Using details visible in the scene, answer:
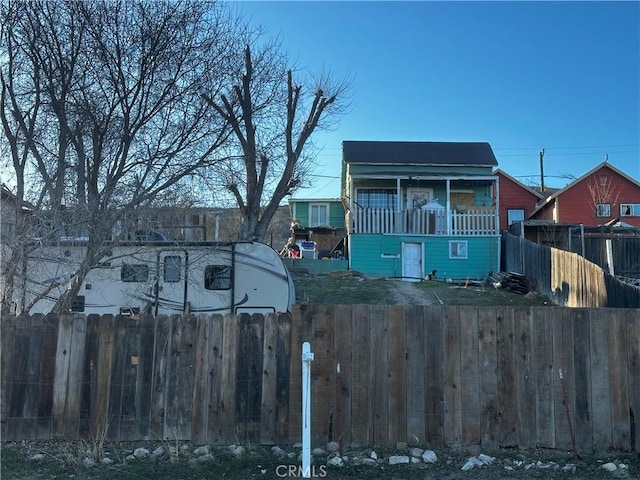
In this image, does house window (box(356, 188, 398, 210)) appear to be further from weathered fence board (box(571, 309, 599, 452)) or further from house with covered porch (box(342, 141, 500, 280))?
weathered fence board (box(571, 309, 599, 452))

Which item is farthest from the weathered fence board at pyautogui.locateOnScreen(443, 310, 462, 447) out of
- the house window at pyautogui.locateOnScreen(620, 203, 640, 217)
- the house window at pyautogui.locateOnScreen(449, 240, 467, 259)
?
the house window at pyautogui.locateOnScreen(620, 203, 640, 217)

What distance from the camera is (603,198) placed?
3475 centimetres

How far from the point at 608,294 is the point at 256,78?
409 inches

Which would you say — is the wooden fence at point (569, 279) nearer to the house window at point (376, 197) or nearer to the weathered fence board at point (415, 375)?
the weathered fence board at point (415, 375)

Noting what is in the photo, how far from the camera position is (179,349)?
5383mm

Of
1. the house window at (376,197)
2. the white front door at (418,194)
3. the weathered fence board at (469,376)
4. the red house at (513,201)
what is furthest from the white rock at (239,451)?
the red house at (513,201)

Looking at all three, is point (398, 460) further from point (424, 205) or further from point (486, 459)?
point (424, 205)

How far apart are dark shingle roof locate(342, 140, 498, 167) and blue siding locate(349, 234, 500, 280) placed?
445 centimetres

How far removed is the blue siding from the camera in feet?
75.2

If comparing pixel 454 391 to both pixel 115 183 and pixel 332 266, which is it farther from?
pixel 332 266

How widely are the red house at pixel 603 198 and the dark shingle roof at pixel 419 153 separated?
36.5ft

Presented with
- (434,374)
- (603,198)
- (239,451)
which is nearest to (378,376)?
(434,374)

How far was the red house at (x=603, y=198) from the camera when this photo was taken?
34.9m

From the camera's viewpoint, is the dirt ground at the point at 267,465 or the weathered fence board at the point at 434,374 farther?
the weathered fence board at the point at 434,374
